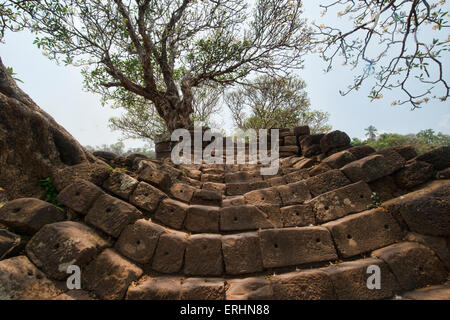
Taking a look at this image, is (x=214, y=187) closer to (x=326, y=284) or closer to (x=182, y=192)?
(x=182, y=192)

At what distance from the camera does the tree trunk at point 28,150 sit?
237cm

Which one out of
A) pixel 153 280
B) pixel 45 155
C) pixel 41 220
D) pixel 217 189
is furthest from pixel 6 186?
pixel 217 189

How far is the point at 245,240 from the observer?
7.69 feet

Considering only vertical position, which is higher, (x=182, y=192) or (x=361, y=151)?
(x=361, y=151)

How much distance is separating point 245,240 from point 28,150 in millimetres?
2974

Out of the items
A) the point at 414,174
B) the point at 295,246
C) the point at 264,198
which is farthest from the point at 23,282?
the point at 414,174

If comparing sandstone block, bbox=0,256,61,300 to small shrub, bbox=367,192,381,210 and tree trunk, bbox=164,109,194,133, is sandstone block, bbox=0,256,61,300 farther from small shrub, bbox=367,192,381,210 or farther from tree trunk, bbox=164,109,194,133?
tree trunk, bbox=164,109,194,133

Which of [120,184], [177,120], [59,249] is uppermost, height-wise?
[177,120]

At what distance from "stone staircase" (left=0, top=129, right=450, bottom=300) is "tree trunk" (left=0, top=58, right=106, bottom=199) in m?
0.44

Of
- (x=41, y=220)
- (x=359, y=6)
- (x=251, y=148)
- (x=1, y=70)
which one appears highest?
(x=359, y=6)

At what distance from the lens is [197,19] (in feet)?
26.6

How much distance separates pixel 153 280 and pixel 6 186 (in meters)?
2.10

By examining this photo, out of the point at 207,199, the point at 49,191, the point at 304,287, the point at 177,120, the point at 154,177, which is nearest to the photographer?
the point at 304,287
